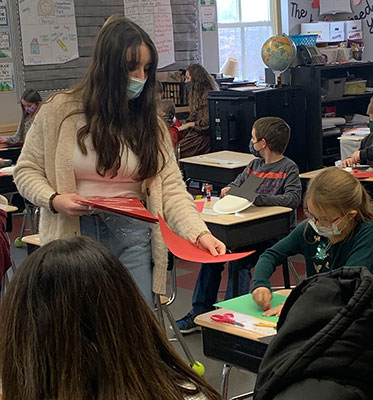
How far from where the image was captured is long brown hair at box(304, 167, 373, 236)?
2.86 meters

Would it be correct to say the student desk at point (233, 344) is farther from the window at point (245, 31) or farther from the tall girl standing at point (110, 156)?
the window at point (245, 31)

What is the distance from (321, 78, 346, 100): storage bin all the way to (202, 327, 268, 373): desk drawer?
5812 mm

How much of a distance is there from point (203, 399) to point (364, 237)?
1701mm

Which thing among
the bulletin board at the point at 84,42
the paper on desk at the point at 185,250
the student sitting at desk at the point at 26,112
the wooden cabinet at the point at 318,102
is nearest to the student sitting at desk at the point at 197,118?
the wooden cabinet at the point at 318,102

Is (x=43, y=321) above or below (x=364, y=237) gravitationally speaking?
above

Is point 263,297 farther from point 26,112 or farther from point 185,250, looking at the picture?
point 26,112

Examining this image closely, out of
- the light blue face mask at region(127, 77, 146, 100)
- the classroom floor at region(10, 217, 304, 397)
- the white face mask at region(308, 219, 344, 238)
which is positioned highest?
the light blue face mask at region(127, 77, 146, 100)

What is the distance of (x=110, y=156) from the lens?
2.51 metres

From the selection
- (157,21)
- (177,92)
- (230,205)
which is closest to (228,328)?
(230,205)

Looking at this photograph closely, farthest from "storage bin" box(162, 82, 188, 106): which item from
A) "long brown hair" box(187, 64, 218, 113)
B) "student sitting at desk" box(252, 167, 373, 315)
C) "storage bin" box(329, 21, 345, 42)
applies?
"student sitting at desk" box(252, 167, 373, 315)

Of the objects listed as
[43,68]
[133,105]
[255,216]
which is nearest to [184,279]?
[255,216]

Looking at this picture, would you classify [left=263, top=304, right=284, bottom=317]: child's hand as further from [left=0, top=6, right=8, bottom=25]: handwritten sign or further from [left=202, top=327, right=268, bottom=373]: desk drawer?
[left=0, top=6, right=8, bottom=25]: handwritten sign

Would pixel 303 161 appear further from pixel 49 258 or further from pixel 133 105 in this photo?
pixel 49 258

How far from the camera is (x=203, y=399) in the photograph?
124 cm
